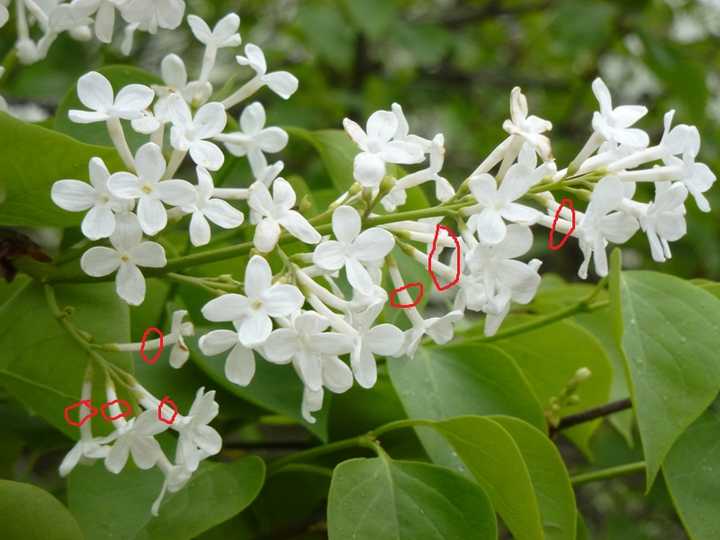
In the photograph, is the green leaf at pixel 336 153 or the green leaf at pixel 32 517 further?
the green leaf at pixel 336 153

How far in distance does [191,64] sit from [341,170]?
194 cm

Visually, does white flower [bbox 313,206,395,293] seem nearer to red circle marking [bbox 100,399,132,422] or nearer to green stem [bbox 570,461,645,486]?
red circle marking [bbox 100,399,132,422]

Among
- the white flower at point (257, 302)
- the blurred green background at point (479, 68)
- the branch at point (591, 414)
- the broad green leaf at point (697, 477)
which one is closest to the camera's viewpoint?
the white flower at point (257, 302)

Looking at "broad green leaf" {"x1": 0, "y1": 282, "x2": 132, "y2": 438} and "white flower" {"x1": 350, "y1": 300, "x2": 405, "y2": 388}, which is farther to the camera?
"broad green leaf" {"x1": 0, "y1": 282, "x2": 132, "y2": 438}

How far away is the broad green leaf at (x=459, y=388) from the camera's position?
90 centimetres

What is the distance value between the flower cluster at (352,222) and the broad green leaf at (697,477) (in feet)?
0.59

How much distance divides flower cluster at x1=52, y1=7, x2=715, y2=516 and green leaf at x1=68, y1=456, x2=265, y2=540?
0.17 ft

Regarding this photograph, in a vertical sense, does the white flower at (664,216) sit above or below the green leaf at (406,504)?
above

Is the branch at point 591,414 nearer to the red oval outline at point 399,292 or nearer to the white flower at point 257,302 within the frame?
the red oval outline at point 399,292

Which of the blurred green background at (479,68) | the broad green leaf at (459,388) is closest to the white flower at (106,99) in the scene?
the broad green leaf at (459,388)

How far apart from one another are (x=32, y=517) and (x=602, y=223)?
1.74 ft

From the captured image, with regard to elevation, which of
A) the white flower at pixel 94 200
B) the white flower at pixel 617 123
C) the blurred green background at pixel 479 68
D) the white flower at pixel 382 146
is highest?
the white flower at pixel 617 123

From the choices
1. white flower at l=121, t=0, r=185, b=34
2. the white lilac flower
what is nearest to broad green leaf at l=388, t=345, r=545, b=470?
the white lilac flower

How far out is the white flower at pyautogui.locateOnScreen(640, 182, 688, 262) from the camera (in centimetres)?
80
